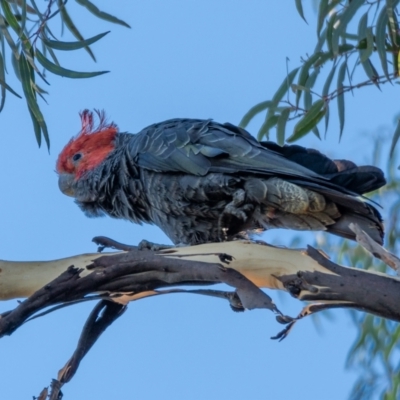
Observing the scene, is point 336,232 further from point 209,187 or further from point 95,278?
point 95,278

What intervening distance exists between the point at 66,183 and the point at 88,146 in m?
0.21

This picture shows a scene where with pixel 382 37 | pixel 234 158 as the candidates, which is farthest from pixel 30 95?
pixel 382 37

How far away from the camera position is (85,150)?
420cm

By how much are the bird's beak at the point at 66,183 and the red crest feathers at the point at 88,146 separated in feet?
0.08

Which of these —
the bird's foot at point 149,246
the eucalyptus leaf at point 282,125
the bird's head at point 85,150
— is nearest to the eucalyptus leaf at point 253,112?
the eucalyptus leaf at point 282,125

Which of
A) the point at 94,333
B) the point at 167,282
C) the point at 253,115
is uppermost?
the point at 253,115

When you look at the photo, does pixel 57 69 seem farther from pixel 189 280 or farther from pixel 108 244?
pixel 189 280

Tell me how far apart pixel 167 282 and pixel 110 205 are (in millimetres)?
1100

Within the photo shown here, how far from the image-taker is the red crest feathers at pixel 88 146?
4.11 meters

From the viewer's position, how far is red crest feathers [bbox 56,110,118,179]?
411 centimetres

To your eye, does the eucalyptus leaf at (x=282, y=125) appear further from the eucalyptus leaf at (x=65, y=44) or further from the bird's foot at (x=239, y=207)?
the eucalyptus leaf at (x=65, y=44)

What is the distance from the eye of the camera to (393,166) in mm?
4535

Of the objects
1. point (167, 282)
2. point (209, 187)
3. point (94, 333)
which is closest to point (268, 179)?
point (209, 187)

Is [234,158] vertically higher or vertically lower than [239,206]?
higher
